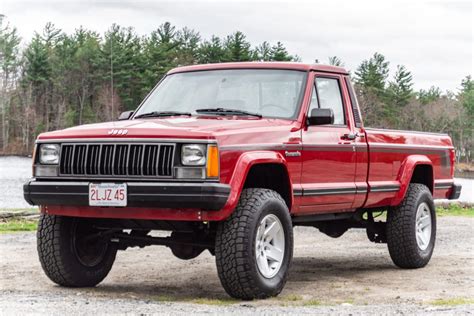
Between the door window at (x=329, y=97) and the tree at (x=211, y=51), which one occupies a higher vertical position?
the tree at (x=211, y=51)

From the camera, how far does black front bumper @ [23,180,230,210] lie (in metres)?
7.00

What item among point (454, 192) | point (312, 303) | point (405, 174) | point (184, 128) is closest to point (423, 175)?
point (454, 192)

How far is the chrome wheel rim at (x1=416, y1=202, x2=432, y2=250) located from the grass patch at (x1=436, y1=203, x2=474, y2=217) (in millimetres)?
8681

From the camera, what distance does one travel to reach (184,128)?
735cm

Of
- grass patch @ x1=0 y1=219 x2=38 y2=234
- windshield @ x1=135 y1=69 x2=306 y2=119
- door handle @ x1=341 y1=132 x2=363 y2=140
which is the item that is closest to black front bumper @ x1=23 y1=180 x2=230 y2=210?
windshield @ x1=135 y1=69 x2=306 y2=119

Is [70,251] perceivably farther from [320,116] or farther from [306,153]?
[320,116]

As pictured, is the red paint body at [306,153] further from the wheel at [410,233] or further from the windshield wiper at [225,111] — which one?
the wheel at [410,233]

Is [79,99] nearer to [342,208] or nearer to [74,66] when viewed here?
[74,66]


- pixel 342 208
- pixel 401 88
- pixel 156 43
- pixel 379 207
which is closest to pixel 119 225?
pixel 342 208

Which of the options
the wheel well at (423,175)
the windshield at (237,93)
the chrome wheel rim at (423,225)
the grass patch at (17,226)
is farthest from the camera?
the grass patch at (17,226)

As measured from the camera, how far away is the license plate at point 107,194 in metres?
7.33

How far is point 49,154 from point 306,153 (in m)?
2.34

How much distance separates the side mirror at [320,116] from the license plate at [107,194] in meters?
2.09

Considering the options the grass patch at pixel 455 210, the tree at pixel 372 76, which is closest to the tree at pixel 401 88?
the tree at pixel 372 76
